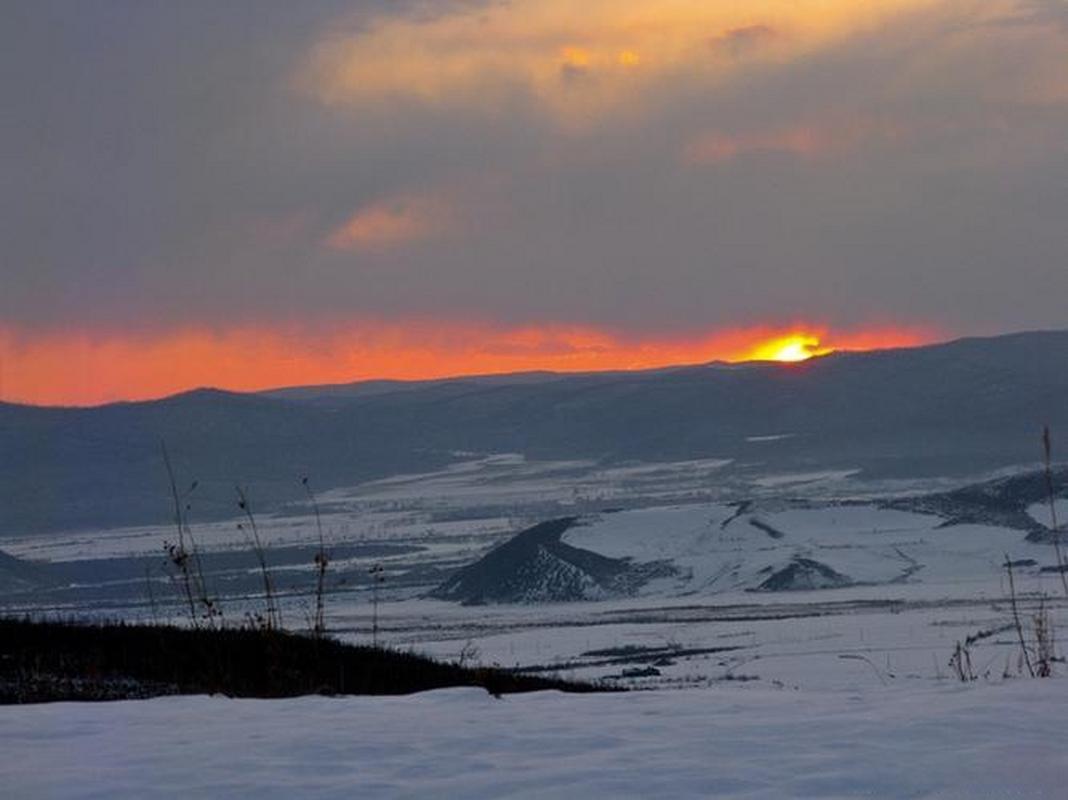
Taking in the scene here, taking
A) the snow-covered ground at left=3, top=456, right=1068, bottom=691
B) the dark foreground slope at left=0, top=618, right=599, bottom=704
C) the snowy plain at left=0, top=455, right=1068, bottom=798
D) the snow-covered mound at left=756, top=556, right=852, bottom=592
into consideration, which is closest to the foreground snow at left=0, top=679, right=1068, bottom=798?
the snowy plain at left=0, top=455, right=1068, bottom=798

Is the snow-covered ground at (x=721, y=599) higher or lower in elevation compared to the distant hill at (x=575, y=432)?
lower

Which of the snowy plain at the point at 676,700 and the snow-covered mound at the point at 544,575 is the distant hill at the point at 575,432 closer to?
the snowy plain at the point at 676,700

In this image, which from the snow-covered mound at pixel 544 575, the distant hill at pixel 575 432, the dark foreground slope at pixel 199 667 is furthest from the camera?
the distant hill at pixel 575 432

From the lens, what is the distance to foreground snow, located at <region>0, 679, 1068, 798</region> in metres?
5.33

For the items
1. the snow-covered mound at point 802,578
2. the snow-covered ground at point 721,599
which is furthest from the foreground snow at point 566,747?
the snow-covered mound at point 802,578

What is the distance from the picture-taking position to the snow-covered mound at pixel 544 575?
60.6 metres

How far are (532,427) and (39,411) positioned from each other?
180ft

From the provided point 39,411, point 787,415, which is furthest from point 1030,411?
point 39,411

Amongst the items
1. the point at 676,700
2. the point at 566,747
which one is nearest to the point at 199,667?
the point at 676,700

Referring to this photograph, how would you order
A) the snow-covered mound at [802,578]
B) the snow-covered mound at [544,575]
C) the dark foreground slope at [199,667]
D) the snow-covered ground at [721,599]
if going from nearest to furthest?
1. the dark foreground slope at [199,667]
2. the snow-covered ground at [721,599]
3. the snow-covered mound at [802,578]
4. the snow-covered mound at [544,575]

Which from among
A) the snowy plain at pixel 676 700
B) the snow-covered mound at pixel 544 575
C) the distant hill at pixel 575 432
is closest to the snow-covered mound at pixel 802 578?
the snowy plain at pixel 676 700

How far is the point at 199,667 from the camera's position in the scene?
10859 mm

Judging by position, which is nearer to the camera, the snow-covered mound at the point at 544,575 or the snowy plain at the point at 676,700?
the snowy plain at the point at 676,700

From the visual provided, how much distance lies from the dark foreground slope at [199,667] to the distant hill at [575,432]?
13248 centimetres
